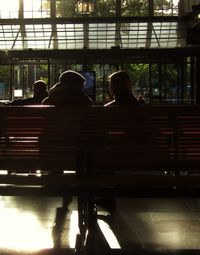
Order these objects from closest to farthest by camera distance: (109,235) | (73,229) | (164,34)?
(109,235)
(73,229)
(164,34)

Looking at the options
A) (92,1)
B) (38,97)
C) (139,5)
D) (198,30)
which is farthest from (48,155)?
(139,5)

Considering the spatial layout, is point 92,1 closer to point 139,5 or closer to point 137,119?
point 139,5

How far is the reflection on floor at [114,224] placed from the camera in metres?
6.02

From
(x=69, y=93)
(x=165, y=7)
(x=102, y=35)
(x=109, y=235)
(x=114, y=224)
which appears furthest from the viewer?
(x=165, y=7)

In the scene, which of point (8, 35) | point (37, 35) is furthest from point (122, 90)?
point (8, 35)

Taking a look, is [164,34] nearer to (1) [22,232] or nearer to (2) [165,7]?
(2) [165,7]

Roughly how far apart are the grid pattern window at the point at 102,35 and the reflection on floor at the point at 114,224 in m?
16.1

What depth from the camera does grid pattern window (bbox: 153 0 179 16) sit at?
2745 cm

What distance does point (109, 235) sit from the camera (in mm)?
6328

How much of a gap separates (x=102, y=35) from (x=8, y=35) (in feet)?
12.1

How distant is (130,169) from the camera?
19.9ft

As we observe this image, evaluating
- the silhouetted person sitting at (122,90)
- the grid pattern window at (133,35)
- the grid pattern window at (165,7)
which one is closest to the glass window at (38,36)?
the grid pattern window at (133,35)

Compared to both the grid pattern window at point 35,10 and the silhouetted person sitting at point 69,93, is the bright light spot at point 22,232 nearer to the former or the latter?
the silhouetted person sitting at point 69,93

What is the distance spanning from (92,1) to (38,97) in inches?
667
